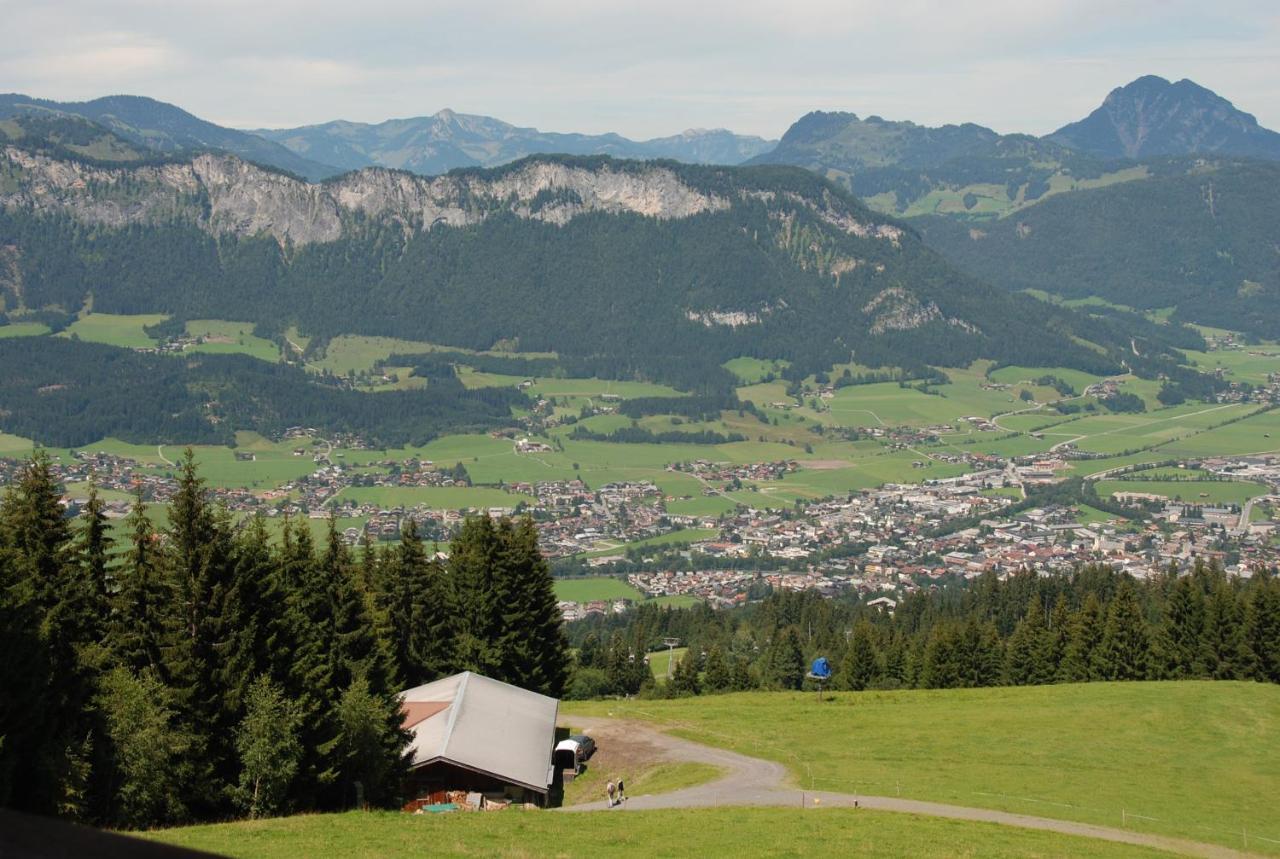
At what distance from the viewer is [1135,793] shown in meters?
37.4

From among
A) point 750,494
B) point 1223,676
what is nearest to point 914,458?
point 750,494

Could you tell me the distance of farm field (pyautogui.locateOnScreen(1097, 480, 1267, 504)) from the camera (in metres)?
162

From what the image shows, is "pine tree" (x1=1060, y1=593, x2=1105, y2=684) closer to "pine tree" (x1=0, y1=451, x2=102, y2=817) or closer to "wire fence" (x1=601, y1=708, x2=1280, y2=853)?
"wire fence" (x1=601, y1=708, x2=1280, y2=853)

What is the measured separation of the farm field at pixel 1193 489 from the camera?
16249 centimetres

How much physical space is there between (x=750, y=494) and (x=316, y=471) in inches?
2588

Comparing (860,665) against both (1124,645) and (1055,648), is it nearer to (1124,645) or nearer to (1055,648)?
(1055,648)

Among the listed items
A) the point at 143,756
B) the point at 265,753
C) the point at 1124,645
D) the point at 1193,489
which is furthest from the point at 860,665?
the point at 1193,489

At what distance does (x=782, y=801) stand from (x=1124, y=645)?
37.3 m

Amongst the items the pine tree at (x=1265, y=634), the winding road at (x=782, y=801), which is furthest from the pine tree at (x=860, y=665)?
the winding road at (x=782, y=801)

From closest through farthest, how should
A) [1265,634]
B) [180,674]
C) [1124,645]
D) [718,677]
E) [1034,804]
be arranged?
1. [180,674]
2. [1034,804]
3. [1265,634]
4. [1124,645]
5. [718,677]

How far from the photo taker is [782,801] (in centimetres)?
3478

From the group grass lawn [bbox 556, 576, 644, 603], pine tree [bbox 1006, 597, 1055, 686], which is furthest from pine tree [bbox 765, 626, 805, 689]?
grass lawn [bbox 556, 576, 644, 603]

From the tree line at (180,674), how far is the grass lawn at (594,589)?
285 ft

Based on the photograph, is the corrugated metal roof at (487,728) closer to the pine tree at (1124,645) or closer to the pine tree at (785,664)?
the pine tree at (1124,645)
